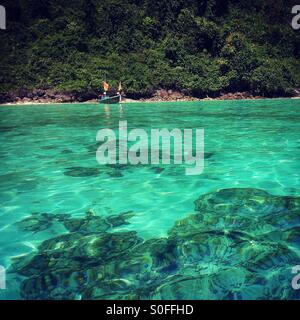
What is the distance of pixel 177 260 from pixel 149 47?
47.2 meters

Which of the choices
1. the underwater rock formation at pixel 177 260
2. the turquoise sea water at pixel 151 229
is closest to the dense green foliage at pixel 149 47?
the turquoise sea water at pixel 151 229

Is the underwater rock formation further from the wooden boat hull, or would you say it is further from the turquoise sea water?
the wooden boat hull

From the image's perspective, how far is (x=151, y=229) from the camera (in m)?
5.05

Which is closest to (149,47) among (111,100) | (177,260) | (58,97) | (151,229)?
(58,97)

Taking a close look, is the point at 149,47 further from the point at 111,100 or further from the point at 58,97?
the point at 111,100

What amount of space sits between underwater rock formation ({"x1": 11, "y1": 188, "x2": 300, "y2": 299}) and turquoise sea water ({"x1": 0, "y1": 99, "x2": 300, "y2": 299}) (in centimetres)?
1

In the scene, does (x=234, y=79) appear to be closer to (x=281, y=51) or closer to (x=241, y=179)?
(x=281, y=51)

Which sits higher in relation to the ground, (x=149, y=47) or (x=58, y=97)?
(x=149, y=47)

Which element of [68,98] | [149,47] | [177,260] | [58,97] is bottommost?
[177,260]
